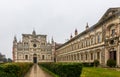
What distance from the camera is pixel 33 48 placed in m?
92.8

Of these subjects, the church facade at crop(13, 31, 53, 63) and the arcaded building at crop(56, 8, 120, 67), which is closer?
the arcaded building at crop(56, 8, 120, 67)

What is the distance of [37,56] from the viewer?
9269cm

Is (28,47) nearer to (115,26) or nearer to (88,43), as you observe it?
(88,43)

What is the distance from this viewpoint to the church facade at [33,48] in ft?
297

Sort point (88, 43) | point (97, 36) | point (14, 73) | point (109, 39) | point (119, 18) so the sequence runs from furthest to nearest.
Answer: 1. point (88, 43)
2. point (97, 36)
3. point (109, 39)
4. point (119, 18)
5. point (14, 73)

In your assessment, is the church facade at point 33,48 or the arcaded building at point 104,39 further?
the church facade at point 33,48

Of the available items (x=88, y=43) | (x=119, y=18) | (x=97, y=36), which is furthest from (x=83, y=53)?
(x=119, y=18)

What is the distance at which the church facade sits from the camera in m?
90.6

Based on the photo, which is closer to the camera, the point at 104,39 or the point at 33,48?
the point at 104,39

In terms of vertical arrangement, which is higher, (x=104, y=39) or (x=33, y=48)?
(x=104, y=39)

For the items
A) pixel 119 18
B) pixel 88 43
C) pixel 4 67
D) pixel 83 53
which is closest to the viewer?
pixel 4 67

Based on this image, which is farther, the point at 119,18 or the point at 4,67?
the point at 119,18

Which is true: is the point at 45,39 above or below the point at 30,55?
above

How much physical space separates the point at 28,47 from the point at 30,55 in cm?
351
